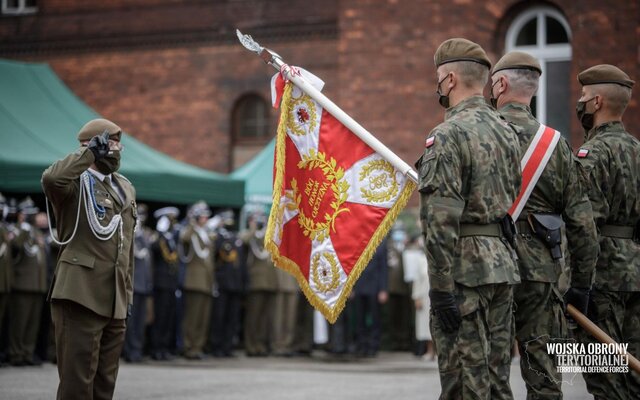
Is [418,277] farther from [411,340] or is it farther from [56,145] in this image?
[56,145]

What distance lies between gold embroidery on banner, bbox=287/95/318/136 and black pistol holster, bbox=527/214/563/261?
163 centimetres

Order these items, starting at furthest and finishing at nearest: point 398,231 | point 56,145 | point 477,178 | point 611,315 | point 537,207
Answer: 1. point 398,231
2. point 56,145
3. point 611,315
4. point 537,207
5. point 477,178

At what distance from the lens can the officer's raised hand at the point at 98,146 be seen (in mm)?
7363

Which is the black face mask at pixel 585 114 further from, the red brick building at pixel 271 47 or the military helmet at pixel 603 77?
the red brick building at pixel 271 47

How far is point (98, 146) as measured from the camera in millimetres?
7371

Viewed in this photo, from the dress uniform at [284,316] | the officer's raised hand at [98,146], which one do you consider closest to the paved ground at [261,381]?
the dress uniform at [284,316]

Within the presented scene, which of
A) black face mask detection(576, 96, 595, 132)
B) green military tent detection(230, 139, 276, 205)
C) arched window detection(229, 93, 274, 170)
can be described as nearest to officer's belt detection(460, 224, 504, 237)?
black face mask detection(576, 96, 595, 132)

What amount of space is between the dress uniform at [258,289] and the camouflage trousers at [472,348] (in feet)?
40.8

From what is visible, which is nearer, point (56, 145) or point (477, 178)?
point (477, 178)

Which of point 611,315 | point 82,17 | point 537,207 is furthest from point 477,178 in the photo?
point 82,17

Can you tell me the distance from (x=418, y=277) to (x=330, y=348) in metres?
2.21

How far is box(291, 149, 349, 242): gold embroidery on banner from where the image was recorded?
751 cm

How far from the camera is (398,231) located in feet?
66.3

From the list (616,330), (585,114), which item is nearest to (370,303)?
(585,114)
